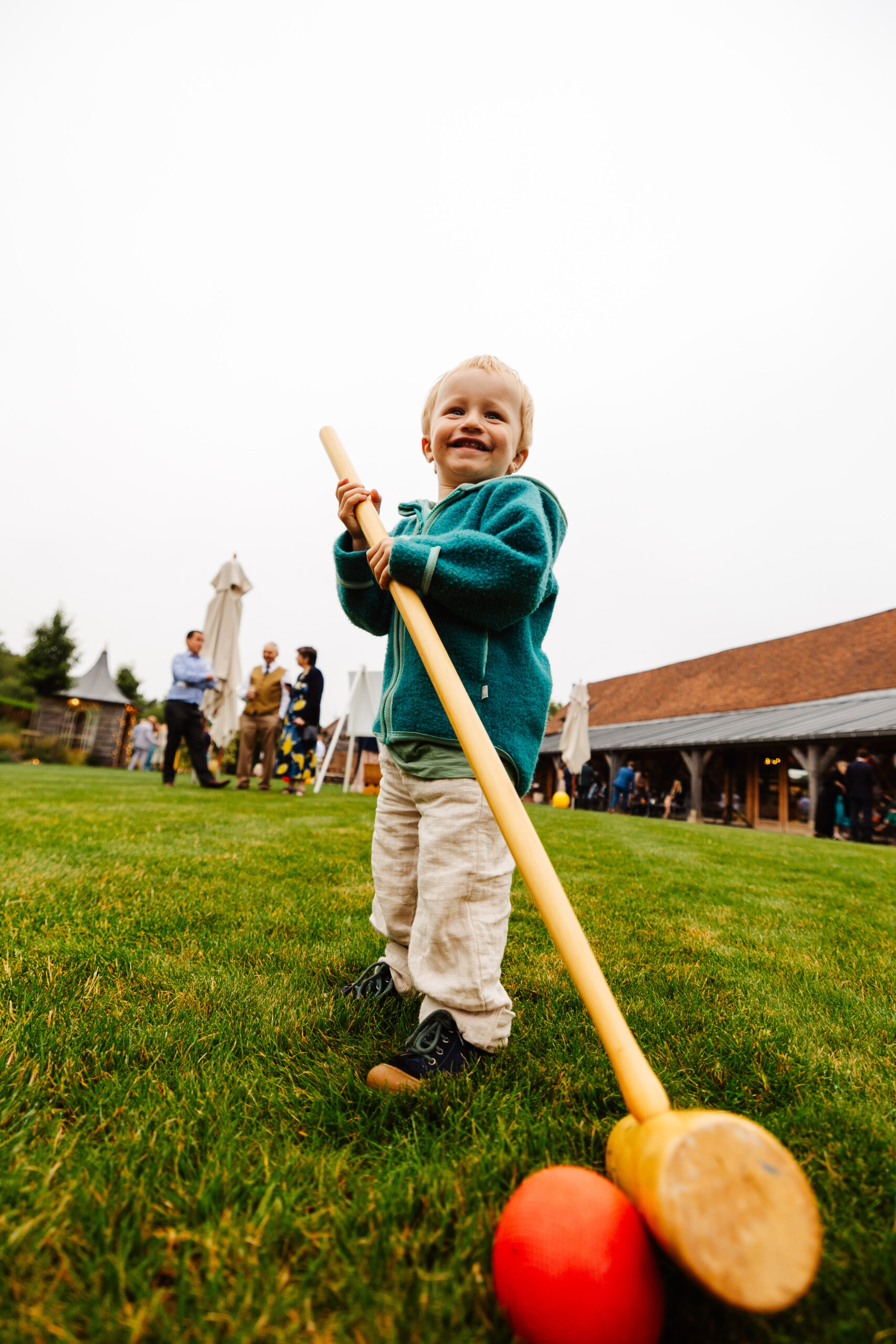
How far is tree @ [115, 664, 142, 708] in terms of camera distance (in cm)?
5016

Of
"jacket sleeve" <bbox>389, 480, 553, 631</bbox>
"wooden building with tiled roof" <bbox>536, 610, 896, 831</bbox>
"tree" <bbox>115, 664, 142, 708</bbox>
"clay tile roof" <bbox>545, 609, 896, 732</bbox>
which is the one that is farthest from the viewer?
"tree" <bbox>115, 664, 142, 708</bbox>

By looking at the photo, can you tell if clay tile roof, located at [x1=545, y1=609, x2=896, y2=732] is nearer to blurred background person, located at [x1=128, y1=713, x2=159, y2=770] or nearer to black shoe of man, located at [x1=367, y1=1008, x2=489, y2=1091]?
blurred background person, located at [x1=128, y1=713, x2=159, y2=770]

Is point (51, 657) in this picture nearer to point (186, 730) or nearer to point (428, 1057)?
point (186, 730)

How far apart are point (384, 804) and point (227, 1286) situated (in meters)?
1.20

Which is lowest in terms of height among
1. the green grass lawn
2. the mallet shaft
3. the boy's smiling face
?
the green grass lawn

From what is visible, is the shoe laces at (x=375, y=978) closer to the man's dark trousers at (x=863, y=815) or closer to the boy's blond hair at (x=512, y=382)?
the boy's blond hair at (x=512, y=382)

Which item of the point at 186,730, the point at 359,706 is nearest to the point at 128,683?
the point at 359,706

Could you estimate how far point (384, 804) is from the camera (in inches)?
80.2

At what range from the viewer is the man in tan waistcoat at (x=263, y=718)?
30.9ft

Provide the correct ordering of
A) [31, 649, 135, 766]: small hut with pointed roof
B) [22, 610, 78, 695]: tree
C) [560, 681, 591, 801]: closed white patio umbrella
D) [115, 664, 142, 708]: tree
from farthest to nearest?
1. [115, 664, 142, 708]: tree
2. [22, 610, 78, 695]: tree
3. [31, 649, 135, 766]: small hut with pointed roof
4. [560, 681, 591, 801]: closed white patio umbrella

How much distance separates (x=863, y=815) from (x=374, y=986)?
13020mm

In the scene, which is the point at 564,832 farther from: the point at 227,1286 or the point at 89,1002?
the point at 227,1286

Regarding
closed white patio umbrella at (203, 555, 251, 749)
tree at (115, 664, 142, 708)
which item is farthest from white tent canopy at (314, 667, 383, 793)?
tree at (115, 664, 142, 708)

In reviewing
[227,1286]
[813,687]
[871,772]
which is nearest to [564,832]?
[227,1286]
